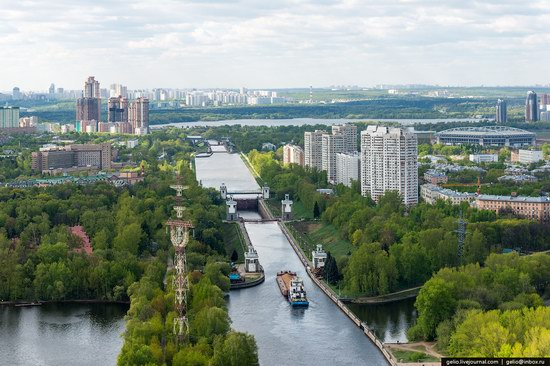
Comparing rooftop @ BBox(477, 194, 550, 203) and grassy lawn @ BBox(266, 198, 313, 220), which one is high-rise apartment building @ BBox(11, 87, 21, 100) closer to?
grassy lawn @ BBox(266, 198, 313, 220)

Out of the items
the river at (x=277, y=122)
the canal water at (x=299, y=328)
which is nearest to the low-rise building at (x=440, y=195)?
the canal water at (x=299, y=328)

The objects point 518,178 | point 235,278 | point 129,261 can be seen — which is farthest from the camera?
point 518,178

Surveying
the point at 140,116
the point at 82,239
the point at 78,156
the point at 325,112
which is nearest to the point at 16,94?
the point at 325,112

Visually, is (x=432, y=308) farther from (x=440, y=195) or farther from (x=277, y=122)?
(x=277, y=122)

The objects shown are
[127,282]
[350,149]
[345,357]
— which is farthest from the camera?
[350,149]

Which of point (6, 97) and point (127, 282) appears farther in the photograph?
point (6, 97)

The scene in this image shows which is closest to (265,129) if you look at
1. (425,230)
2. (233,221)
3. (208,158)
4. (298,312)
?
(208,158)

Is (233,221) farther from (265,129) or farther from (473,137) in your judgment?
(265,129)
